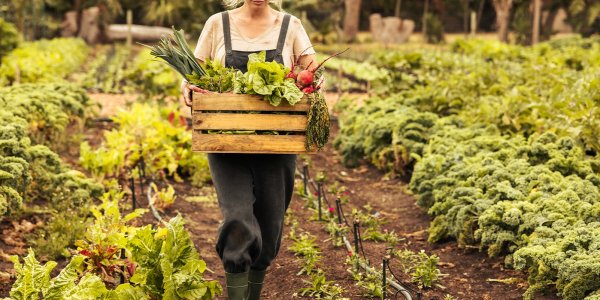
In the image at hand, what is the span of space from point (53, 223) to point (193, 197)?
213 centimetres

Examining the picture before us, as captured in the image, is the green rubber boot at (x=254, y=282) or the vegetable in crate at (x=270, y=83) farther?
the green rubber boot at (x=254, y=282)

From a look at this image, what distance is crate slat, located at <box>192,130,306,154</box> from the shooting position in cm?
425

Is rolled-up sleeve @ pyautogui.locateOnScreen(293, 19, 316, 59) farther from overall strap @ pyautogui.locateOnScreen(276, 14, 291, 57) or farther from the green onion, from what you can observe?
the green onion

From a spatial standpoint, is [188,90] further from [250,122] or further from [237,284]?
[237,284]

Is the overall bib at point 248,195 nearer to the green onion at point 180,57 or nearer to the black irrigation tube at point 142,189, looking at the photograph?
the green onion at point 180,57

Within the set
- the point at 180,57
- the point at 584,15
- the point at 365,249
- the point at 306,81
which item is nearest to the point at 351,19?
the point at 584,15

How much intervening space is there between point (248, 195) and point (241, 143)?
287 millimetres

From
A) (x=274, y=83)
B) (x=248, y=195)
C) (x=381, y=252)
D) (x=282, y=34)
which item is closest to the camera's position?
(x=274, y=83)

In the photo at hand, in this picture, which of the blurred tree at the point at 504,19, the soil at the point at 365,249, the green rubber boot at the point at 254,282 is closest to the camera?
the green rubber boot at the point at 254,282

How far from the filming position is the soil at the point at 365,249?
5586 millimetres

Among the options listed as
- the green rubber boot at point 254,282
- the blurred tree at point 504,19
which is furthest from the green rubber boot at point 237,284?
the blurred tree at point 504,19

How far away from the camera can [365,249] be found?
6453 mm

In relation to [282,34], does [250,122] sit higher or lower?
lower

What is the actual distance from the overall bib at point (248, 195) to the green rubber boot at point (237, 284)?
0.09ft
